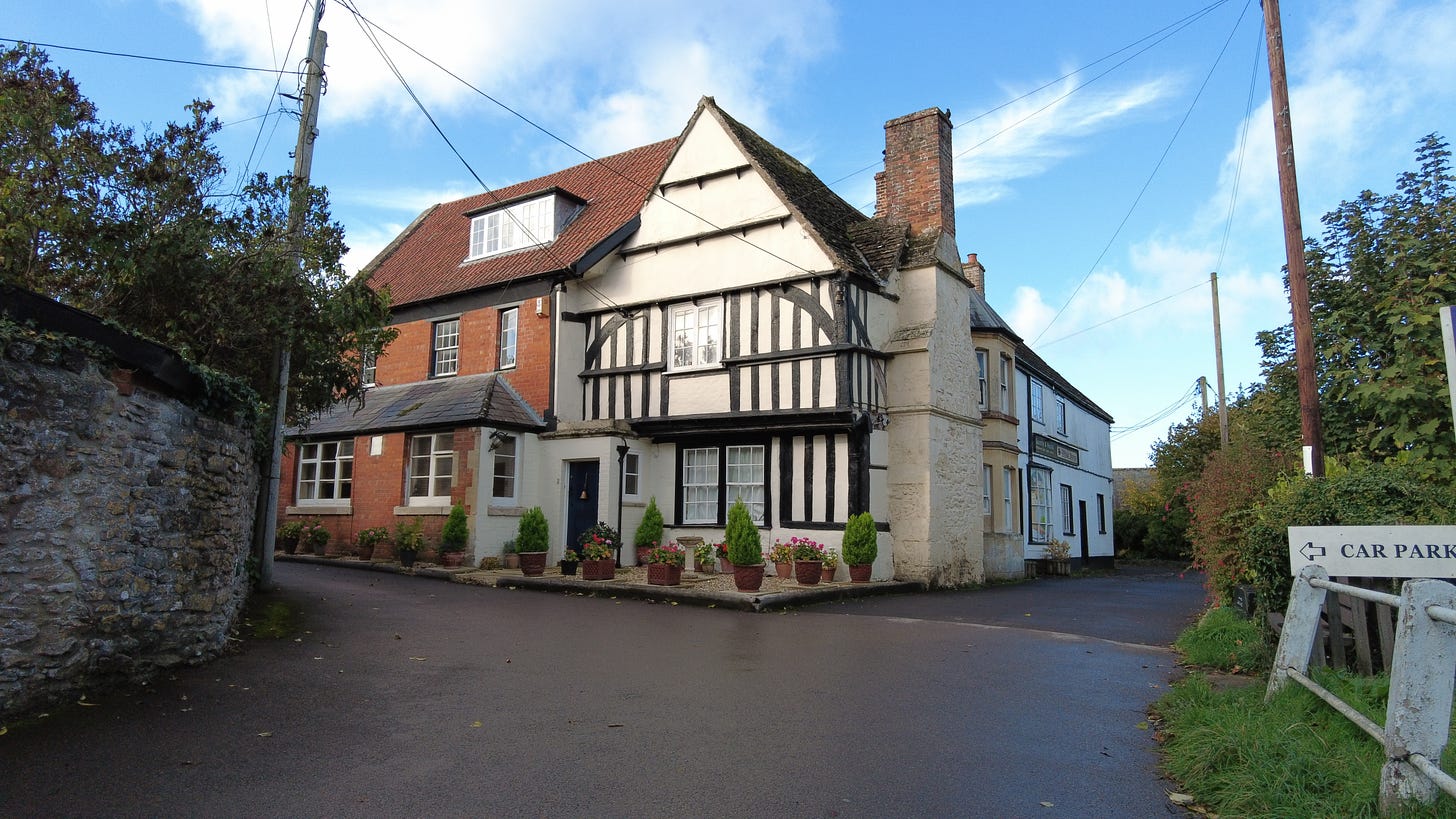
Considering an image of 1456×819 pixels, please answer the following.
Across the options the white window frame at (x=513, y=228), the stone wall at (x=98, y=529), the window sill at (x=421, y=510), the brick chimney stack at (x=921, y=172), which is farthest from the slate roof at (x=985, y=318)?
the stone wall at (x=98, y=529)

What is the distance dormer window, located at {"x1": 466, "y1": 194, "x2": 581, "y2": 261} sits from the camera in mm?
21391

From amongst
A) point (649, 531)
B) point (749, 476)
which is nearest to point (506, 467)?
point (649, 531)

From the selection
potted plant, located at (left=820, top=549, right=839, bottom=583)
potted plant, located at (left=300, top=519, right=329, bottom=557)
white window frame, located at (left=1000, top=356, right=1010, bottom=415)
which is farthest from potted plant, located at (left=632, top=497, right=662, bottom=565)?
white window frame, located at (left=1000, top=356, right=1010, bottom=415)

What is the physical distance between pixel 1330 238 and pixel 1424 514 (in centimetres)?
623

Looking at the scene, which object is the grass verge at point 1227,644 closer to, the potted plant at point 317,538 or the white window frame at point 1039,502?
the white window frame at point 1039,502

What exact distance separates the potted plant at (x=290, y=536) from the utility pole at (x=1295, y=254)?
19.9m

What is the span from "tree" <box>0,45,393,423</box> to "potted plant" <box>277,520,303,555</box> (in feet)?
33.6

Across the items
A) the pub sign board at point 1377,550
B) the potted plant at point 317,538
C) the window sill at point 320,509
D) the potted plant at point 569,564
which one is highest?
the window sill at point 320,509

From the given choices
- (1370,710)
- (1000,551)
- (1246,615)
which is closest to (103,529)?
(1370,710)

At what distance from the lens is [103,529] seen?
648 centimetres

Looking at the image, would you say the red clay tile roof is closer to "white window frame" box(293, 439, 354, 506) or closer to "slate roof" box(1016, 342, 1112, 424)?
"white window frame" box(293, 439, 354, 506)

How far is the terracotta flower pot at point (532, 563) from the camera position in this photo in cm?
1667

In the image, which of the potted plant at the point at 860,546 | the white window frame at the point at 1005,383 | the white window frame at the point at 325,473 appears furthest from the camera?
the white window frame at the point at 1005,383

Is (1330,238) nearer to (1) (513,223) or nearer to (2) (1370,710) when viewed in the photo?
(2) (1370,710)
